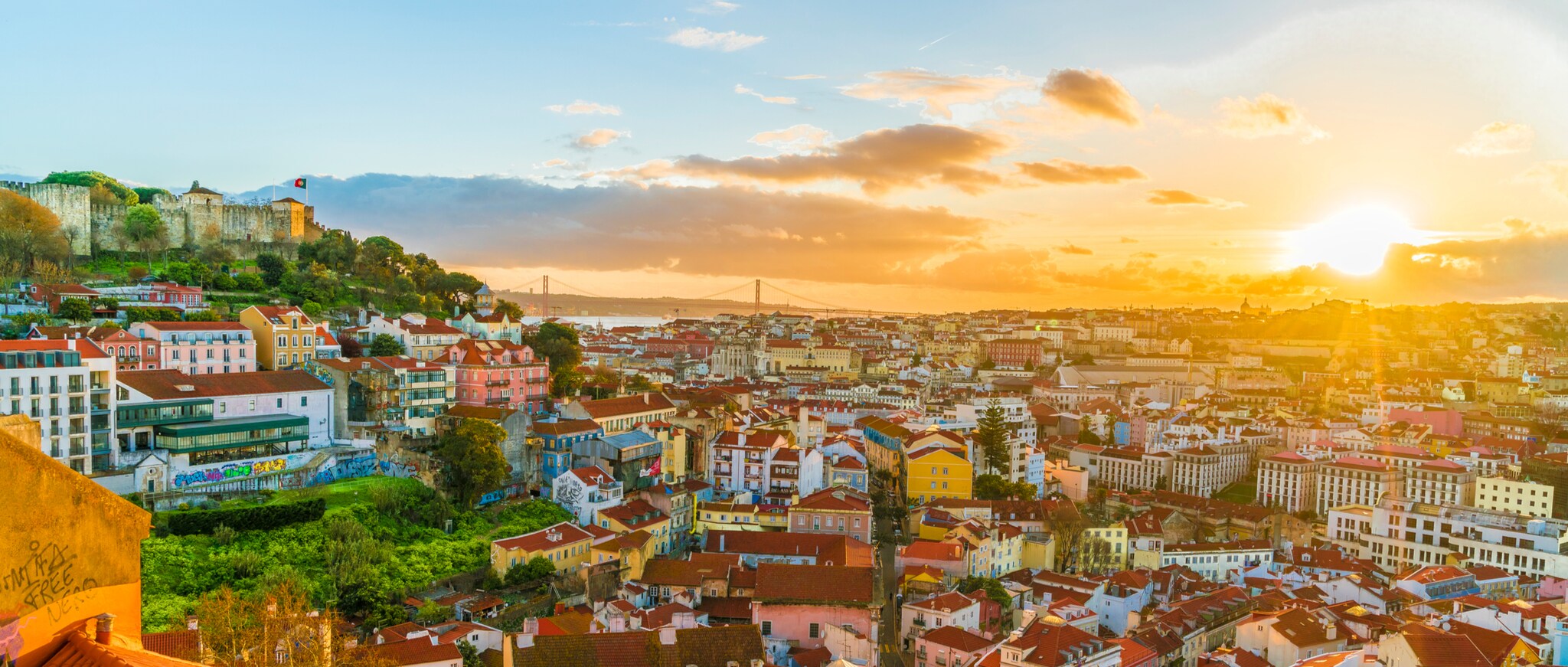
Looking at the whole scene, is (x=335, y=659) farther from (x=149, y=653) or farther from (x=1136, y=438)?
(x=1136, y=438)

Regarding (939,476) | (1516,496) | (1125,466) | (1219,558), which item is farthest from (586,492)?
(1516,496)

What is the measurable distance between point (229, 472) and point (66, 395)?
7.99 ft

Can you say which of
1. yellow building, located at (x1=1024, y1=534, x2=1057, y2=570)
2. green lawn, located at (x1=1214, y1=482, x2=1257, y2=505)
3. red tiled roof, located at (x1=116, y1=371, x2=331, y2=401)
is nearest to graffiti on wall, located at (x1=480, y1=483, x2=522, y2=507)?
red tiled roof, located at (x1=116, y1=371, x2=331, y2=401)

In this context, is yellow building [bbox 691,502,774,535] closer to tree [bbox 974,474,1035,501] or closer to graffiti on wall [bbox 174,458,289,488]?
tree [bbox 974,474,1035,501]

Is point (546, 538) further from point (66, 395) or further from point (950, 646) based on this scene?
point (66, 395)

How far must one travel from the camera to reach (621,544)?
1625 cm

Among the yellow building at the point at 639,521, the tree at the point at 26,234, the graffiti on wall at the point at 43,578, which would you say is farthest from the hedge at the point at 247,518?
the tree at the point at 26,234

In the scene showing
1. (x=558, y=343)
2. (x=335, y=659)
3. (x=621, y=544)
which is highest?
(x=558, y=343)

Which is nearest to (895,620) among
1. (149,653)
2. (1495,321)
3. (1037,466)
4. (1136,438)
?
(1037,466)

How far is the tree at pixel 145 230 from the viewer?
27.9 meters

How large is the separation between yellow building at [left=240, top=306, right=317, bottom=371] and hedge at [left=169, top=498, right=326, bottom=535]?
21.3 feet

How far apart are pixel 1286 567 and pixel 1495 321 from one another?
63.0m

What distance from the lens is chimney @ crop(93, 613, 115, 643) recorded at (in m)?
2.63

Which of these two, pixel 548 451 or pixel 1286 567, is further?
pixel 1286 567
